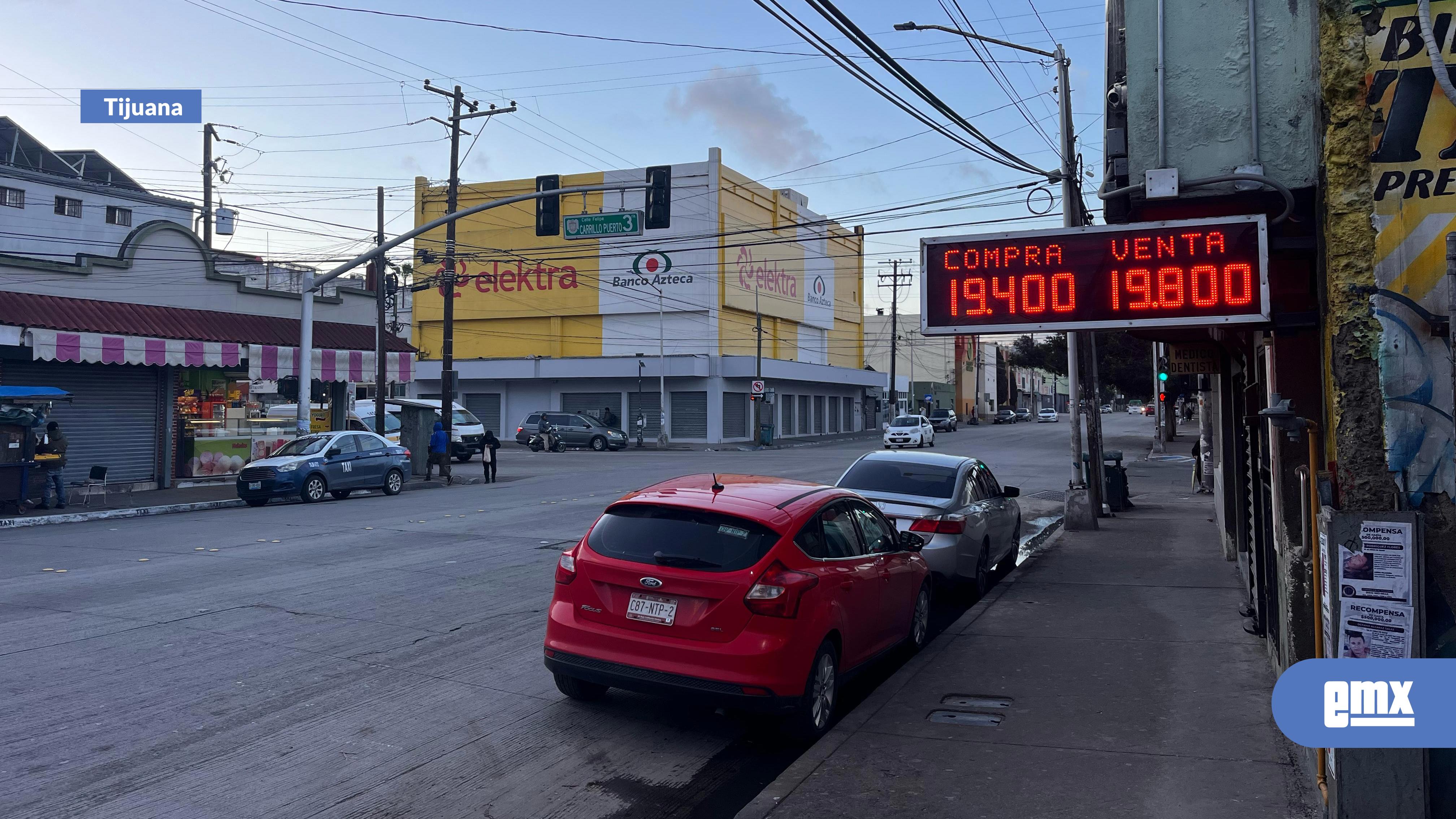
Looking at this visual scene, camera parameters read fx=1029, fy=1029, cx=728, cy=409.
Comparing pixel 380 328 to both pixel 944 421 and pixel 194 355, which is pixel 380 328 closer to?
pixel 194 355

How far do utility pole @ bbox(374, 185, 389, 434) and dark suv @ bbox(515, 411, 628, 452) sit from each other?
Answer: 16.8 meters

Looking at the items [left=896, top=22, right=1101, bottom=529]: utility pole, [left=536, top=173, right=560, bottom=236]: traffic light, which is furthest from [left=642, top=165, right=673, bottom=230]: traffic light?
[left=896, top=22, right=1101, bottom=529]: utility pole

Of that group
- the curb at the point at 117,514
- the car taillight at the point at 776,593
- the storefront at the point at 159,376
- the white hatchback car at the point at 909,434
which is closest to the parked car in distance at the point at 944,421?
the white hatchback car at the point at 909,434

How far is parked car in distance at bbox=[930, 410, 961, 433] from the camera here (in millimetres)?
72250

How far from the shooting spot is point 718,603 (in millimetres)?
6062

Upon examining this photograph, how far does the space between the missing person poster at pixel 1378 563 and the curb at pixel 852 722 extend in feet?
9.28

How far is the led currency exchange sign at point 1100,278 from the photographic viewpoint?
5.90m

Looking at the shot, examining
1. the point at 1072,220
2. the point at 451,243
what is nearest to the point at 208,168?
the point at 451,243

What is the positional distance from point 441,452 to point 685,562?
23.2m

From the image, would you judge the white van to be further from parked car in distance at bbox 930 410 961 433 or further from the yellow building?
parked car in distance at bbox 930 410 961 433

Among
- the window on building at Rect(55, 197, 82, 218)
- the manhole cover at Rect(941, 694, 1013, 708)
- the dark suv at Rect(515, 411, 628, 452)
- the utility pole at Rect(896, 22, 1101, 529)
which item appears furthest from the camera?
the window on building at Rect(55, 197, 82, 218)

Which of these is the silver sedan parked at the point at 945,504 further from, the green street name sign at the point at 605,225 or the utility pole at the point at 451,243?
the utility pole at the point at 451,243

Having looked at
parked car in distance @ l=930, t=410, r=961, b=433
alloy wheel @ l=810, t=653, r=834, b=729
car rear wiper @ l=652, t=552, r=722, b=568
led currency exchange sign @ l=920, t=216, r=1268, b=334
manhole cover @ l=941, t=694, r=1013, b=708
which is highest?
led currency exchange sign @ l=920, t=216, r=1268, b=334

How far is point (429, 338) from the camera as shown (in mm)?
66438
